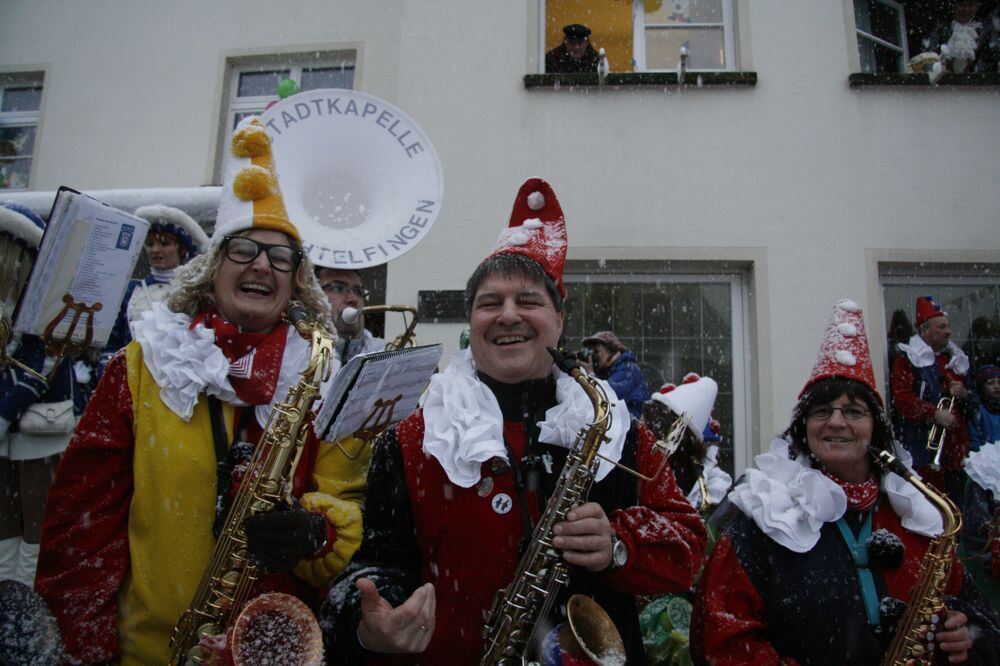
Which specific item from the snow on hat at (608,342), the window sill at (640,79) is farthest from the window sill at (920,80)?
the snow on hat at (608,342)

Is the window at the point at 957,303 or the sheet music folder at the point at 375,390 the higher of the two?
the window at the point at 957,303

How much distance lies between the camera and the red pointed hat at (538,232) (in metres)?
2.14

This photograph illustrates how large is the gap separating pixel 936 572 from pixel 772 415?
389 cm

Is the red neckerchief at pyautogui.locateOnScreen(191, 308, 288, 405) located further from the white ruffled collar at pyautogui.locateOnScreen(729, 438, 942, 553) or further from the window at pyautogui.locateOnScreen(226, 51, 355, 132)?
the window at pyautogui.locateOnScreen(226, 51, 355, 132)

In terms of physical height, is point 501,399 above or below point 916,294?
below

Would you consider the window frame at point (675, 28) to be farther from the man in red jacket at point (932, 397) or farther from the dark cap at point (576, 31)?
the man in red jacket at point (932, 397)

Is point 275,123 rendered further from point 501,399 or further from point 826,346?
point 826,346

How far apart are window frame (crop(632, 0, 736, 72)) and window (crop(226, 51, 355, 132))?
120 inches

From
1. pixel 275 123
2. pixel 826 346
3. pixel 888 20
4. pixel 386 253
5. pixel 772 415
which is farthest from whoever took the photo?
pixel 888 20

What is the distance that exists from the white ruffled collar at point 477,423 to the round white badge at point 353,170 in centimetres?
189

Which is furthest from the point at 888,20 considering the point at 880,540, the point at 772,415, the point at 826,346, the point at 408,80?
the point at 880,540

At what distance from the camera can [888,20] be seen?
7199 mm

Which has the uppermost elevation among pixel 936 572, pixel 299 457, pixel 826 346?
pixel 826 346

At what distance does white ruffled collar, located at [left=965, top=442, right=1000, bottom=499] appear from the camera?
4789 mm
